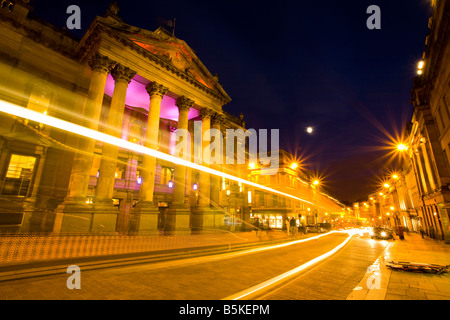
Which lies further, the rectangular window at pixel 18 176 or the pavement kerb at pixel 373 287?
the rectangular window at pixel 18 176

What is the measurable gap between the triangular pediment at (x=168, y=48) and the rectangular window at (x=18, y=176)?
1191 cm

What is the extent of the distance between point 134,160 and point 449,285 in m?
23.4

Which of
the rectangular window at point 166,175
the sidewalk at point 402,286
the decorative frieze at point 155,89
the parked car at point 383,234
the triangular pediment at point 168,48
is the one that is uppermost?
the triangular pediment at point 168,48

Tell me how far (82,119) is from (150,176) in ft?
20.3

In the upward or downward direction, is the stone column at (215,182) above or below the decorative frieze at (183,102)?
below

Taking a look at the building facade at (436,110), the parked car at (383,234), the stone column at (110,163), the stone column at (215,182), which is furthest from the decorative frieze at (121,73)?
the parked car at (383,234)

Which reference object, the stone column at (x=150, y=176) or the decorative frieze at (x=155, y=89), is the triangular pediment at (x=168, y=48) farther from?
the stone column at (x=150, y=176)

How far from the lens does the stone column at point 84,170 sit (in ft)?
38.7

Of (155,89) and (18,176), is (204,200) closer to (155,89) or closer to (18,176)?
(155,89)

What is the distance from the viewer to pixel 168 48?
19.5 m

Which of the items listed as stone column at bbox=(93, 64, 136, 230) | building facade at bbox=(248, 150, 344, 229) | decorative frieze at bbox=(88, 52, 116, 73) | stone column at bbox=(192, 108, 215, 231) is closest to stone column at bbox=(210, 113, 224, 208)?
stone column at bbox=(192, 108, 215, 231)

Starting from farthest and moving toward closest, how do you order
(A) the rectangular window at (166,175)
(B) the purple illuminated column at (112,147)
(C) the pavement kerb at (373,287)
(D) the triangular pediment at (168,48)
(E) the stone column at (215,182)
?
(A) the rectangular window at (166,175) → (E) the stone column at (215,182) → (D) the triangular pediment at (168,48) → (B) the purple illuminated column at (112,147) → (C) the pavement kerb at (373,287)

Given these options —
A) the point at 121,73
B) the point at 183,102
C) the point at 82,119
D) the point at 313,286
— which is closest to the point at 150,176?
the point at 82,119

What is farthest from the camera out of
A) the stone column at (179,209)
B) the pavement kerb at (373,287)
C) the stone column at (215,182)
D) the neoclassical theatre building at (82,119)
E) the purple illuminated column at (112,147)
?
the stone column at (215,182)
